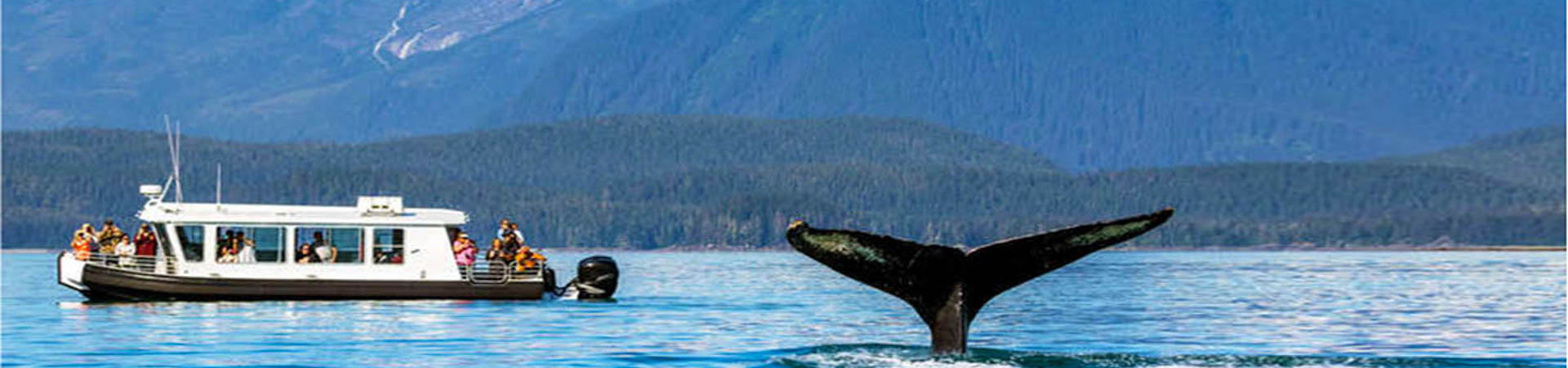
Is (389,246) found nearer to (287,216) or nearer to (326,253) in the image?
(326,253)

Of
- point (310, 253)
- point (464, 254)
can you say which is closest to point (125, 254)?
point (310, 253)

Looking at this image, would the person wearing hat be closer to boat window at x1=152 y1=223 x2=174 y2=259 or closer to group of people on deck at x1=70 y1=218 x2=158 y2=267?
group of people on deck at x1=70 y1=218 x2=158 y2=267

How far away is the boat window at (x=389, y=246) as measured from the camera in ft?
254

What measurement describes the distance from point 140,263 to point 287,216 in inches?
181

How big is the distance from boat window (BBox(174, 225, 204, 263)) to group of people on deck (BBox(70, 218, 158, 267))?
1.06m

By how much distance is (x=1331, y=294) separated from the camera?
105000mm

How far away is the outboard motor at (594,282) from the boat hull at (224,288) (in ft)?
20.8

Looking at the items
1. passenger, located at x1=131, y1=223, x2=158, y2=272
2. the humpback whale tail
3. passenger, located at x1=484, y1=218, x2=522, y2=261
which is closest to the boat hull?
passenger, located at x1=131, y1=223, x2=158, y2=272

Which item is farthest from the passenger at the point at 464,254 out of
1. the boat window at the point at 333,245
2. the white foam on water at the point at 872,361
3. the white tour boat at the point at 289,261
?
the white foam on water at the point at 872,361

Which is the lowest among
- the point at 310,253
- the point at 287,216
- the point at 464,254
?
the point at 464,254

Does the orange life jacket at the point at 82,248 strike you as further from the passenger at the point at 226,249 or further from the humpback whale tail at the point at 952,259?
the humpback whale tail at the point at 952,259

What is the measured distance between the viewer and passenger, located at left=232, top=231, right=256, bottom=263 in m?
76.3

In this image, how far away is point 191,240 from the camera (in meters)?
76.2

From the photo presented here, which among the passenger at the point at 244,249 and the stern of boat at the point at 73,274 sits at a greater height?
the passenger at the point at 244,249
